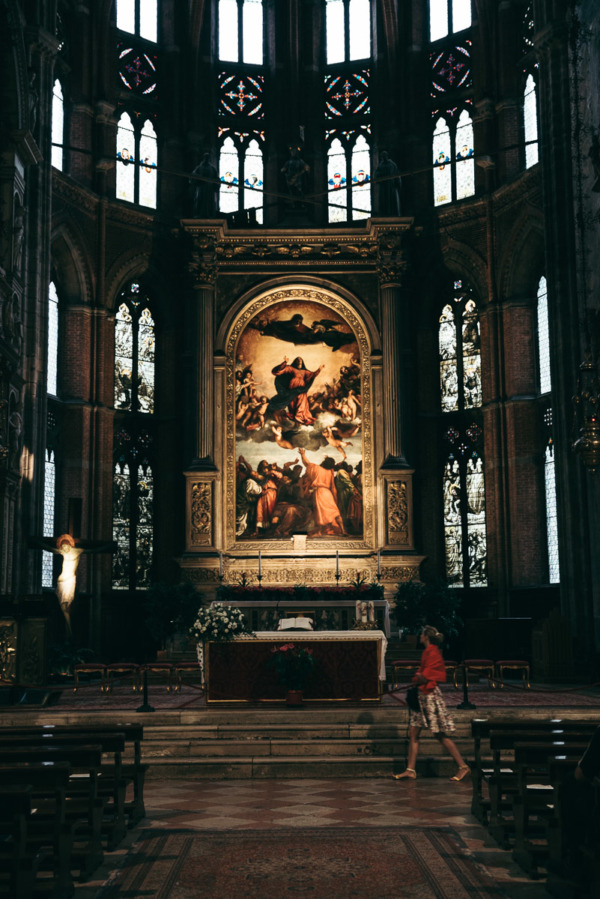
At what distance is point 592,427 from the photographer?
15.5 meters

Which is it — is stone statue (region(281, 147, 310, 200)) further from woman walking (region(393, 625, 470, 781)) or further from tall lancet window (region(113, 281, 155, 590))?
woman walking (region(393, 625, 470, 781))

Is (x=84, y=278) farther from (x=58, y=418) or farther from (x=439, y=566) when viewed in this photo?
(x=439, y=566)

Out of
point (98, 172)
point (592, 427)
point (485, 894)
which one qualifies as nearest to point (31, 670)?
point (592, 427)

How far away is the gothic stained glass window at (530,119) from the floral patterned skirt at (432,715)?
16952mm

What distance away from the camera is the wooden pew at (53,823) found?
6.74 meters

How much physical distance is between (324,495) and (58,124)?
1078cm

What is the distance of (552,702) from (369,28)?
66.1 ft

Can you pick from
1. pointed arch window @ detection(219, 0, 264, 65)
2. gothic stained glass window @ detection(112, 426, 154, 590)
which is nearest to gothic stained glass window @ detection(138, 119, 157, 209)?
pointed arch window @ detection(219, 0, 264, 65)

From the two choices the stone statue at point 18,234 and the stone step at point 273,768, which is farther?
the stone statue at point 18,234

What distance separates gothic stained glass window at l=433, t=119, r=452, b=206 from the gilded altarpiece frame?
4057 millimetres

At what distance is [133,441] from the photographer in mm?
26547

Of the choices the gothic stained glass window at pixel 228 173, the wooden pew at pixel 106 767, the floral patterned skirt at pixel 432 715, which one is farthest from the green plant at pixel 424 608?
the wooden pew at pixel 106 767

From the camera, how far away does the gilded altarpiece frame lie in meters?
25.0

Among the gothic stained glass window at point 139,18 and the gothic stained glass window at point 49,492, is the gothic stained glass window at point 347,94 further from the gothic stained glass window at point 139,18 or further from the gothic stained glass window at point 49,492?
the gothic stained glass window at point 49,492
